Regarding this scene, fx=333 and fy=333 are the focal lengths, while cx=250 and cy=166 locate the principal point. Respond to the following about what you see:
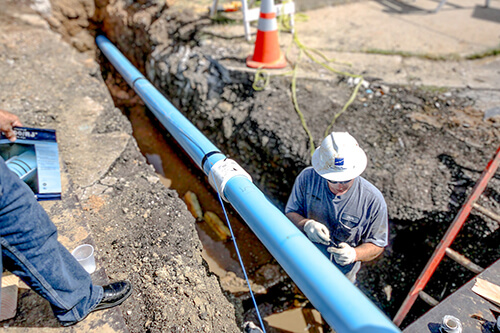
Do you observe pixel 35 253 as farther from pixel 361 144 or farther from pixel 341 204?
pixel 361 144

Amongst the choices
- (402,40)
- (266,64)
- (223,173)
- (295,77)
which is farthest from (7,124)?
(402,40)

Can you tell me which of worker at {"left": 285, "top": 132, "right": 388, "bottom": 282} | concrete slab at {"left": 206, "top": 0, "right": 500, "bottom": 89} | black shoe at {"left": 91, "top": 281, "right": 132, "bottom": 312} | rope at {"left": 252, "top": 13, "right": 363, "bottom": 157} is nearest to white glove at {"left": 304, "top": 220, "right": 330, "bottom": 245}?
worker at {"left": 285, "top": 132, "right": 388, "bottom": 282}

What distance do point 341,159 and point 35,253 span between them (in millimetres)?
1594

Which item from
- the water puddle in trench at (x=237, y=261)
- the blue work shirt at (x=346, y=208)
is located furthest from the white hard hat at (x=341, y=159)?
the water puddle in trench at (x=237, y=261)

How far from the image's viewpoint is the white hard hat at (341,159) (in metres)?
1.86

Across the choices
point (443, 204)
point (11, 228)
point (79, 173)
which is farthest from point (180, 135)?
point (443, 204)

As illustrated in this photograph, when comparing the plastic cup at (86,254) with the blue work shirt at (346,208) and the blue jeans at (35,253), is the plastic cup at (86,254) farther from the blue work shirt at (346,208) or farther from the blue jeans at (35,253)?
the blue work shirt at (346,208)

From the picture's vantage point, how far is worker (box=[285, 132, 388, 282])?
6.19ft

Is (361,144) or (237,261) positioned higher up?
(361,144)

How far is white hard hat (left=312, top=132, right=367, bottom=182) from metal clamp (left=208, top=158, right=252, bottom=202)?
0.51 m

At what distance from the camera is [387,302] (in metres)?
3.24

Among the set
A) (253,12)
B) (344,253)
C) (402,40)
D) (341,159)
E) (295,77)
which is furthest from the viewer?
(402,40)

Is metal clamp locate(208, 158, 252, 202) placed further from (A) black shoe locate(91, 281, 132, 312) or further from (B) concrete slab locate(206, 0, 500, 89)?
(B) concrete slab locate(206, 0, 500, 89)

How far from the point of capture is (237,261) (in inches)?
147
